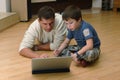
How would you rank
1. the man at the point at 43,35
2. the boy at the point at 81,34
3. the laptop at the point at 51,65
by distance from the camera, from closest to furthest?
the laptop at the point at 51,65 → the boy at the point at 81,34 → the man at the point at 43,35

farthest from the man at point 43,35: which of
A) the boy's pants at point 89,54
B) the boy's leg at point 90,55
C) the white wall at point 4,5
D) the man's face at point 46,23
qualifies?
the white wall at point 4,5

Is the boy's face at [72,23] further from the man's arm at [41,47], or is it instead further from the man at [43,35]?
the man's arm at [41,47]

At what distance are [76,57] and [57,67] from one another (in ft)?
0.56

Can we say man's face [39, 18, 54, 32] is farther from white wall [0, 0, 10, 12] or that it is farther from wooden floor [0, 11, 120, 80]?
white wall [0, 0, 10, 12]

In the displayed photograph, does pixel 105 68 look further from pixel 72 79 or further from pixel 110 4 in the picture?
pixel 110 4

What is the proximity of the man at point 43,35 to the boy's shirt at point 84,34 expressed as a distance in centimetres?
14

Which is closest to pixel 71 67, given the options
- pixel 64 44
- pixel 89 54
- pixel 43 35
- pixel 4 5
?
pixel 89 54

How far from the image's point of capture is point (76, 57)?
5.46ft

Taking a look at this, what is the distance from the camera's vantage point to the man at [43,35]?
1791 millimetres

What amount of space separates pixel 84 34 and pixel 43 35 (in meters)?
0.40

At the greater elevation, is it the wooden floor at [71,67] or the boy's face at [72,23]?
the boy's face at [72,23]

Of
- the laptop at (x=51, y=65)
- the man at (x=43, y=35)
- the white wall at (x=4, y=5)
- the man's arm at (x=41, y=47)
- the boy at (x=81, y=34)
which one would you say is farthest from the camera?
the white wall at (x=4, y=5)

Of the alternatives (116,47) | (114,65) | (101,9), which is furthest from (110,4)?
(114,65)

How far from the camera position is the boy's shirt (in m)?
1.70
